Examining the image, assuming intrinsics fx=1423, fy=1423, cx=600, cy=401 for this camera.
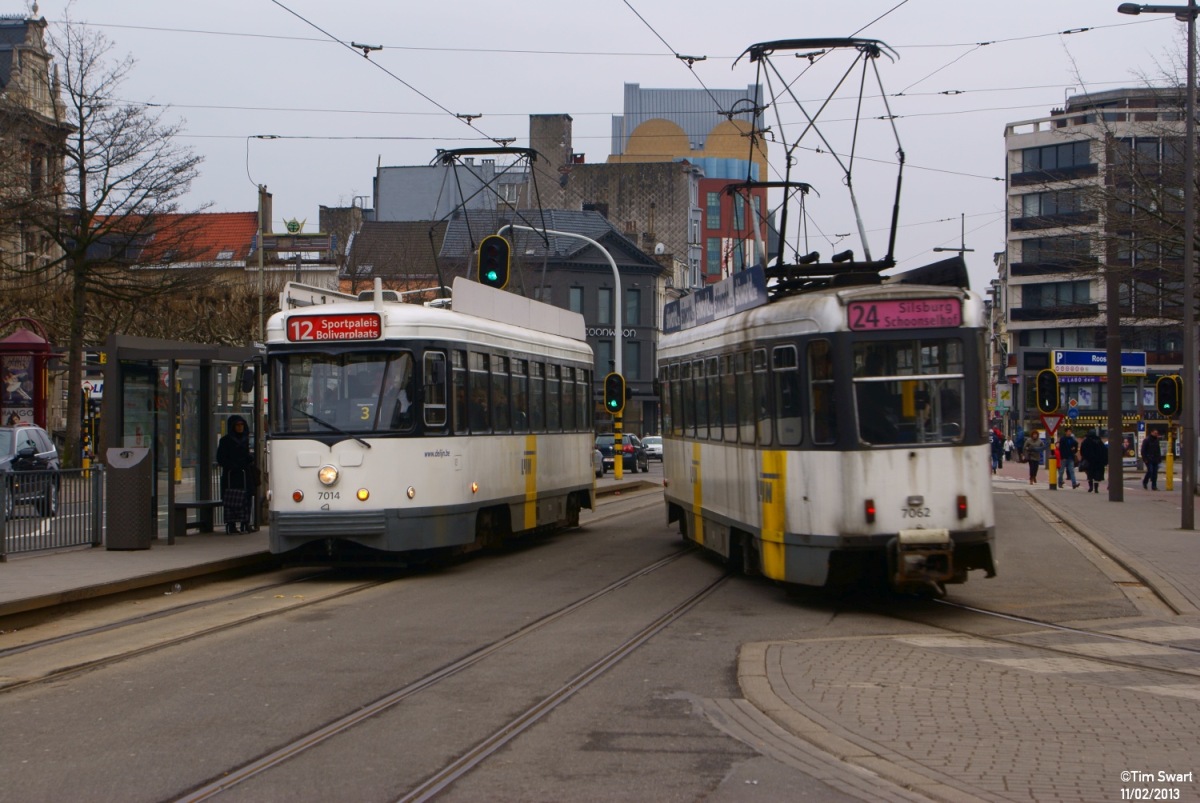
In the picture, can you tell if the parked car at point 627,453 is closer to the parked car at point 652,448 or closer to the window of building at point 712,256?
the parked car at point 652,448

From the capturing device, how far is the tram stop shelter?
18.1 metres

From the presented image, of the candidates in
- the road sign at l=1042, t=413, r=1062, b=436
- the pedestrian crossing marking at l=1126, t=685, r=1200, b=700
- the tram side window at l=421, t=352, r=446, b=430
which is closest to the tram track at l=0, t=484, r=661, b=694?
the tram side window at l=421, t=352, r=446, b=430

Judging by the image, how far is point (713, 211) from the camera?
105 meters

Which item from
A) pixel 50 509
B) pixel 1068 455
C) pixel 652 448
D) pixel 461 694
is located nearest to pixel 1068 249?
pixel 1068 455

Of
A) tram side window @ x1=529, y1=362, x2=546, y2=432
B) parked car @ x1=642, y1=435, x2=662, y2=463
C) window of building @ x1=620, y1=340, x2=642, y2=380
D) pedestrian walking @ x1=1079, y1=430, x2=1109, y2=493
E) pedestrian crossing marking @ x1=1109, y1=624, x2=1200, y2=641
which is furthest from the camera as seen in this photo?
window of building @ x1=620, y1=340, x2=642, y2=380

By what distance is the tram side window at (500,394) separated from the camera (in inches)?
702

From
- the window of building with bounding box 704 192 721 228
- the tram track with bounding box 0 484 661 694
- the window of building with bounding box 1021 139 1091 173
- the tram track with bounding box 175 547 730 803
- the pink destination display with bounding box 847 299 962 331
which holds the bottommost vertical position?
the tram track with bounding box 175 547 730 803

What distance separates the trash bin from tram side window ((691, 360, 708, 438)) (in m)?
6.66

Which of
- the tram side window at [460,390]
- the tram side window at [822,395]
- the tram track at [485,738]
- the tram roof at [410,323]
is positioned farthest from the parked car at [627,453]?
the tram side window at [822,395]

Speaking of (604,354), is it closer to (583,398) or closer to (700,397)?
(583,398)

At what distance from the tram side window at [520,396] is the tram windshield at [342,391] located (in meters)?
3.31

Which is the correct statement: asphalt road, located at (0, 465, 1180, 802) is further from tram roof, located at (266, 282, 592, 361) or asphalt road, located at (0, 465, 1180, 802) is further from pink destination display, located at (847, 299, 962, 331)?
tram roof, located at (266, 282, 592, 361)

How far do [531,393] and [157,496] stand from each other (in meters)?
5.13

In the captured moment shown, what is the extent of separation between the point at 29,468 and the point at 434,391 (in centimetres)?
1184
